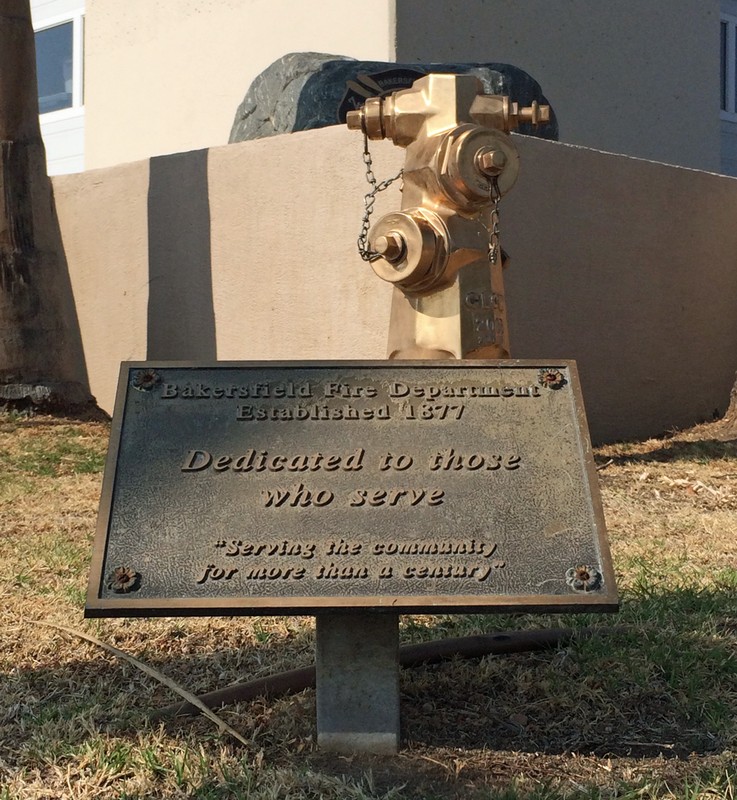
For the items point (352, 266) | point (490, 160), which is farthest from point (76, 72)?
point (490, 160)

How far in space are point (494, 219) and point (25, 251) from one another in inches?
171

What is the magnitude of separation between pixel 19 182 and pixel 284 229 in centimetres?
201

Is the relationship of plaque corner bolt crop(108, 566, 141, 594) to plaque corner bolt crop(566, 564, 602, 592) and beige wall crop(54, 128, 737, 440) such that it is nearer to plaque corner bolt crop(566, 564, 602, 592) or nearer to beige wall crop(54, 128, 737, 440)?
plaque corner bolt crop(566, 564, 602, 592)

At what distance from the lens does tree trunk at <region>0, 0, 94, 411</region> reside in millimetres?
7551

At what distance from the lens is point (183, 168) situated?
25.3 feet

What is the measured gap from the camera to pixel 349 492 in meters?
2.68

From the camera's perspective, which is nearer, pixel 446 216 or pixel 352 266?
pixel 446 216

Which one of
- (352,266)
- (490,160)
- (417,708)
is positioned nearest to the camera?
(417,708)

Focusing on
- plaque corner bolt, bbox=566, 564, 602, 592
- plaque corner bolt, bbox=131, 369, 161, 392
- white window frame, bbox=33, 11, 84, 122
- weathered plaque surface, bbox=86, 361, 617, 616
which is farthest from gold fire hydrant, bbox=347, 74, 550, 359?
white window frame, bbox=33, 11, 84, 122

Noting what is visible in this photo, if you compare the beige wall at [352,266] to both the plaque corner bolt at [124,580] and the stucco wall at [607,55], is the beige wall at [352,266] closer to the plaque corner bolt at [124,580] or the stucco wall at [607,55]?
the stucco wall at [607,55]

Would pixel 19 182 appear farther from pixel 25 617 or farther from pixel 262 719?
pixel 262 719

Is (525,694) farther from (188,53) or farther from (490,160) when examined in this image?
(188,53)

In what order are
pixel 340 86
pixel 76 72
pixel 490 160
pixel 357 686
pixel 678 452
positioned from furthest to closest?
pixel 76 72, pixel 340 86, pixel 678 452, pixel 490 160, pixel 357 686

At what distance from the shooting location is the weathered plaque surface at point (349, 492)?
8.23ft
